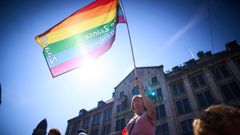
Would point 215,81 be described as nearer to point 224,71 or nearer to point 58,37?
point 224,71

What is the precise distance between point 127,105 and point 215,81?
49.2ft

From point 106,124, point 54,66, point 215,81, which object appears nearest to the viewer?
point 54,66

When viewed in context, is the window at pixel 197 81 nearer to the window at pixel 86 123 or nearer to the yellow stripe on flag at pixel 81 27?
the yellow stripe on flag at pixel 81 27

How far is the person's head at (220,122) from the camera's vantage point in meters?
1.35

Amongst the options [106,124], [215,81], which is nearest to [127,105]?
[106,124]

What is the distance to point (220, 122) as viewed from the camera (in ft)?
4.54

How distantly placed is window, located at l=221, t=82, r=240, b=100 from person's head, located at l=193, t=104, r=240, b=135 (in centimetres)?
2165

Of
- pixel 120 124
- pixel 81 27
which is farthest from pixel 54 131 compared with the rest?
pixel 120 124

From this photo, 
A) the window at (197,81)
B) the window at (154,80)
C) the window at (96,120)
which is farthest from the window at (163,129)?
the window at (96,120)

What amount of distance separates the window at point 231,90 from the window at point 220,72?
1.42 meters

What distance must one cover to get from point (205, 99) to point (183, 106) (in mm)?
3115

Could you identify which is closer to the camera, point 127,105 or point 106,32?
point 106,32

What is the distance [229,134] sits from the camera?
4.40ft

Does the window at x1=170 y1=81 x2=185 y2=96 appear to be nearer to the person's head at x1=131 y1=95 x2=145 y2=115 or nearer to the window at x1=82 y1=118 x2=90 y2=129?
the window at x1=82 y1=118 x2=90 y2=129
